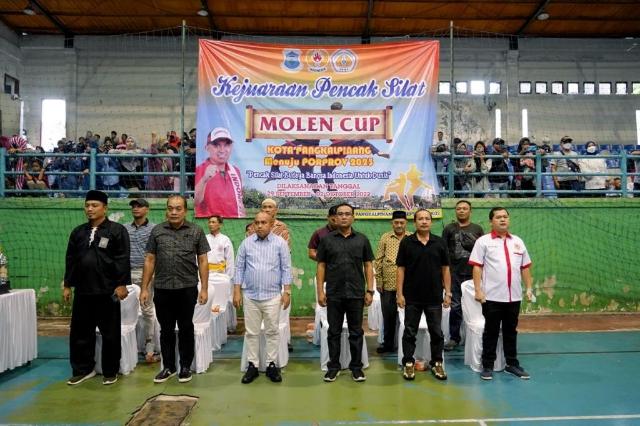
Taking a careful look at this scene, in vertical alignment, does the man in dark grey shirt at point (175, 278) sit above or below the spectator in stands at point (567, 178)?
below

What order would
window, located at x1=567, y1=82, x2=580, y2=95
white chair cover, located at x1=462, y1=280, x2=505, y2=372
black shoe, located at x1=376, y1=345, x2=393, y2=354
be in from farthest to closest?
1. window, located at x1=567, y1=82, x2=580, y2=95
2. black shoe, located at x1=376, y1=345, x2=393, y2=354
3. white chair cover, located at x1=462, y1=280, x2=505, y2=372

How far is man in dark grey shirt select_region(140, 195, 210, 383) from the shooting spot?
16.7ft

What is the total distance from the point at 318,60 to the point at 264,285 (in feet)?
13.6

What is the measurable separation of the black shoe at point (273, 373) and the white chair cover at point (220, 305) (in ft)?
3.96

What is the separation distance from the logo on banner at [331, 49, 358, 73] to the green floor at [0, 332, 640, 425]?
4.37 metres

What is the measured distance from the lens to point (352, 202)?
793cm

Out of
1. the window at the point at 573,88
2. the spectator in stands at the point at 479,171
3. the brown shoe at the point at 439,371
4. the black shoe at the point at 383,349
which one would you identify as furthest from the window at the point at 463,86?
the brown shoe at the point at 439,371

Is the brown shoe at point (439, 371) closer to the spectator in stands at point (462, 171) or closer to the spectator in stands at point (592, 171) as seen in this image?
the spectator in stands at point (462, 171)

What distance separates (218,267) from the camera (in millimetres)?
6969

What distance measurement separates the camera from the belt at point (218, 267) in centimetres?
693

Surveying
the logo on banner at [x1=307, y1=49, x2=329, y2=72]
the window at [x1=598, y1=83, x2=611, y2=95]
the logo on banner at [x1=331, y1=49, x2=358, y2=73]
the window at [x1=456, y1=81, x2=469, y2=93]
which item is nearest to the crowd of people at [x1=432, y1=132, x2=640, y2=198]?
the logo on banner at [x1=331, y1=49, x2=358, y2=73]

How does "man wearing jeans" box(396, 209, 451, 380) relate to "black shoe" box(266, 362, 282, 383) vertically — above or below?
above

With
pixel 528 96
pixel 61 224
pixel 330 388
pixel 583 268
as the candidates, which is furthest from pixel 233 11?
pixel 330 388

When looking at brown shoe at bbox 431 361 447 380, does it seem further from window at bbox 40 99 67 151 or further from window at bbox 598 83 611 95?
window at bbox 598 83 611 95
